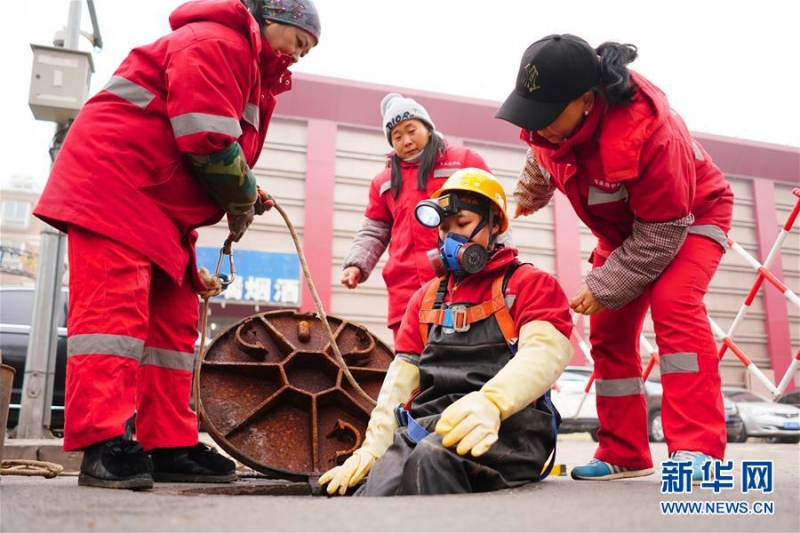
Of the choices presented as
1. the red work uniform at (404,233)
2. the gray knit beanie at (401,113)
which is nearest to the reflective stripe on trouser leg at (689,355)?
the red work uniform at (404,233)

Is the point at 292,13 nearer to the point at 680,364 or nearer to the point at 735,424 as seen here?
the point at 680,364

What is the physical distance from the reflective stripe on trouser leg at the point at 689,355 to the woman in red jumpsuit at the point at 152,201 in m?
1.79

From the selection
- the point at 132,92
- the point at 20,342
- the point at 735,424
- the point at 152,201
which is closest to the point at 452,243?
the point at 152,201

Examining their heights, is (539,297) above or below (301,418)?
above

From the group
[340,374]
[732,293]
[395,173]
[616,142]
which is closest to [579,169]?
[616,142]

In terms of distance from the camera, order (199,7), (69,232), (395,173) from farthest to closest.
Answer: (395,173), (199,7), (69,232)

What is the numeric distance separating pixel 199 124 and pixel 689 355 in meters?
2.05

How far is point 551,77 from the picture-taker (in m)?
2.49

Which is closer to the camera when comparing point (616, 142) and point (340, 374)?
point (616, 142)

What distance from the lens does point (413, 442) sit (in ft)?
7.52

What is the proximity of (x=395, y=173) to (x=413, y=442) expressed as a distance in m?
1.93

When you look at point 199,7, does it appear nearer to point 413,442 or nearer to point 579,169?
point 579,169

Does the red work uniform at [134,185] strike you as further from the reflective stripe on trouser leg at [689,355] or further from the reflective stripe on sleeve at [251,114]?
the reflective stripe on trouser leg at [689,355]

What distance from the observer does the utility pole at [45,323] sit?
18.3ft
